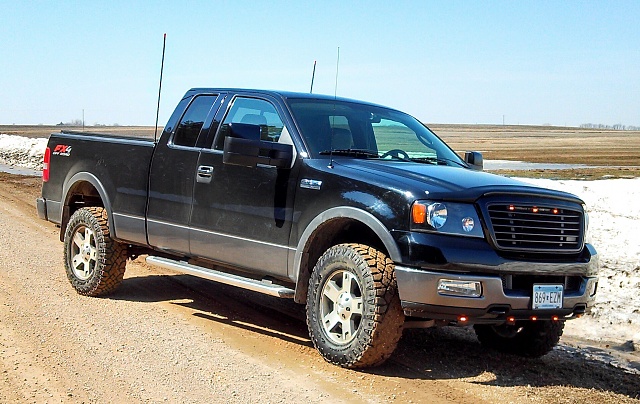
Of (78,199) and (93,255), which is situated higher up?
(78,199)

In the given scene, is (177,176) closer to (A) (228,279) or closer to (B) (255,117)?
(B) (255,117)

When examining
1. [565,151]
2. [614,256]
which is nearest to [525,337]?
[614,256]

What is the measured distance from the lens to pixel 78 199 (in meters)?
8.98

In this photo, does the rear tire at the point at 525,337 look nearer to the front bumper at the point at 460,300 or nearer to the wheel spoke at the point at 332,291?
the front bumper at the point at 460,300

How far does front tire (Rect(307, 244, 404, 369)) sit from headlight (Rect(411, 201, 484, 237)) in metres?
0.41

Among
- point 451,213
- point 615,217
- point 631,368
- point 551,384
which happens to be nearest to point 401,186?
point 451,213

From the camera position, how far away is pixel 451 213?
219 inches

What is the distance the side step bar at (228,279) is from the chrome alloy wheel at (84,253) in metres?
0.83

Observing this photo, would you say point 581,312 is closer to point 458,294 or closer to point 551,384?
point 551,384

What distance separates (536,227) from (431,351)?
1.52 m

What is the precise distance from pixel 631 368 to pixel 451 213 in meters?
2.34

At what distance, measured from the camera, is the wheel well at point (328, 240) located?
6.21 meters

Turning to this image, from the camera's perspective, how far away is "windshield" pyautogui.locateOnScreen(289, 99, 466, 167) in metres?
6.71

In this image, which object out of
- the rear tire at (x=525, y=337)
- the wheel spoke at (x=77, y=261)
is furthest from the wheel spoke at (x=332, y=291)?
the wheel spoke at (x=77, y=261)
